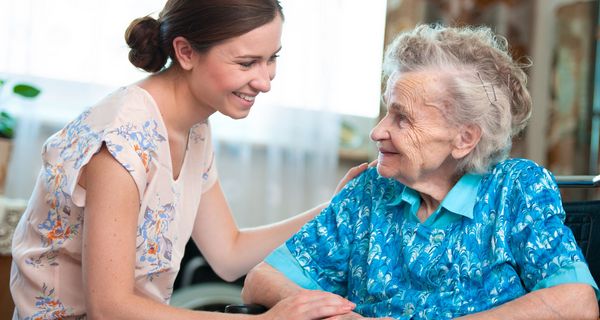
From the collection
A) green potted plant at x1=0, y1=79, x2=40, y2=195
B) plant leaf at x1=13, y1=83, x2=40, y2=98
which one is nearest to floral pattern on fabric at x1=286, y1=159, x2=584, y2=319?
green potted plant at x1=0, y1=79, x2=40, y2=195

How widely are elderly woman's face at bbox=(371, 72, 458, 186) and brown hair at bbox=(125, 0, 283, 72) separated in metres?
0.35

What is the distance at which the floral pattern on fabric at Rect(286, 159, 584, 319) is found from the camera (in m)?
1.62

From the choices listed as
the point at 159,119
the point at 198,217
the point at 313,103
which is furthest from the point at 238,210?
the point at 159,119

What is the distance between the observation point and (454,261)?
170cm

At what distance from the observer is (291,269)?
1.90 m

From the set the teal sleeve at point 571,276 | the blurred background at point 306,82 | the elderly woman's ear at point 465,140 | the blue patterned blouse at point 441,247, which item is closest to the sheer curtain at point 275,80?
the blurred background at point 306,82

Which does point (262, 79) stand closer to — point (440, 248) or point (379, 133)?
point (379, 133)

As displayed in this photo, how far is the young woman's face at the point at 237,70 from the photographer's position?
5.87ft

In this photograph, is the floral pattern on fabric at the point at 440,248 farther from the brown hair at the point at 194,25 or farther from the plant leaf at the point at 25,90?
the plant leaf at the point at 25,90

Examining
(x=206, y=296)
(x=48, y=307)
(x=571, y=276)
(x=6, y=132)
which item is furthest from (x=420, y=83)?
(x=206, y=296)

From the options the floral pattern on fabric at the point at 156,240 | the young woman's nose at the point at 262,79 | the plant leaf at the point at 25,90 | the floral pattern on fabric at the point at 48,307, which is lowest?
the floral pattern on fabric at the point at 48,307

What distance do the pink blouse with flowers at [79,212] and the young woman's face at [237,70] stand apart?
130 mm

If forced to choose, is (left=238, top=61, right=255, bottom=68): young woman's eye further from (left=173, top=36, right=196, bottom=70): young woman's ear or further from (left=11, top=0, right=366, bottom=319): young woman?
(left=173, top=36, right=196, bottom=70): young woman's ear

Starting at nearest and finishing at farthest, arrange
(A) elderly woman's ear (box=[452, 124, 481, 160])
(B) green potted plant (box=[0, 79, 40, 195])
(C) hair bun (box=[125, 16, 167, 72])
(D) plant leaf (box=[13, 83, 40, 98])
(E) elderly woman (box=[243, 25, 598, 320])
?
1. (E) elderly woman (box=[243, 25, 598, 320])
2. (A) elderly woman's ear (box=[452, 124, 481, 160])
3. (C) hair bun (box=[125, 16, 167, 72])
4. (B) green potted plant (box=[0, 79, 40, 195])
5. (D) plant leaf (box=[13, 83, 40, 98])
